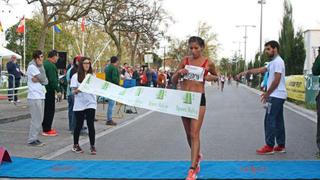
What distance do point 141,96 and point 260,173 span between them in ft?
7.01

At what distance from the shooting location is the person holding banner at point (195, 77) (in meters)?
7.28

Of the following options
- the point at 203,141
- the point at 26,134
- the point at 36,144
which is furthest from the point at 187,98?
the point at 26,134

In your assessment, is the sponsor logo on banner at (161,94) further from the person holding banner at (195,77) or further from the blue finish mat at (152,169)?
the blue finish mat at (152,169)

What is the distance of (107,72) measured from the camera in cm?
1466

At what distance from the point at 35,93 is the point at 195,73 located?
4.55m

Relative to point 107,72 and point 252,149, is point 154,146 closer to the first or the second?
point 252,149

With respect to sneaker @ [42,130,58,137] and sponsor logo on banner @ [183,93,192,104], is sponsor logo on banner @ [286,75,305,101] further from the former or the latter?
sponsor logo on banner @ [183,93,192,104]

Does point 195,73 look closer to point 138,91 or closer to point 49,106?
point 138,91

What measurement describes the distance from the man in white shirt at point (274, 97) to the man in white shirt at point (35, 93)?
14.7 ft

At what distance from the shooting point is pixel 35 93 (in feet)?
35.0

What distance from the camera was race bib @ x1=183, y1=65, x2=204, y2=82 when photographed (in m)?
7.28

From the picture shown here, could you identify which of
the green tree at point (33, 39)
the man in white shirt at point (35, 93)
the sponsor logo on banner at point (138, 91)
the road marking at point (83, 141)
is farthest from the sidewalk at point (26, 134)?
the green tree at point (33, 39)

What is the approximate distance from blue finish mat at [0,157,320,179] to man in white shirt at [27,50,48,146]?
5.92ft

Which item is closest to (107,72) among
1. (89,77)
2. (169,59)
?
(89,77)
